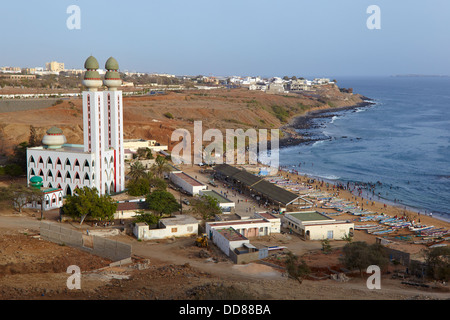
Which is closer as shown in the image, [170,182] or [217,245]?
[217,245]

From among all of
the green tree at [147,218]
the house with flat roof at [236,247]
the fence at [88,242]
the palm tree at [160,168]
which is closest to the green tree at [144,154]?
the palm tree at [160,168]

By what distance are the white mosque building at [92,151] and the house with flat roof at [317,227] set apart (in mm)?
17182

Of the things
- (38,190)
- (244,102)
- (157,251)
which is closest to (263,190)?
(157,251)

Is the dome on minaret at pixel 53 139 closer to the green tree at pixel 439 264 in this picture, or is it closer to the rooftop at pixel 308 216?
the rooftop at pixel 308 216

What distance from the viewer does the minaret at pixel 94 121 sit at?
41.1 meters

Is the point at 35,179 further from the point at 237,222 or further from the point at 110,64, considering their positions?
the point at 237,222

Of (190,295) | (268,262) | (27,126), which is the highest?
(27,126)

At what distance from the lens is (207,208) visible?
124ft

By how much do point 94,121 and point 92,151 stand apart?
9.11 ft

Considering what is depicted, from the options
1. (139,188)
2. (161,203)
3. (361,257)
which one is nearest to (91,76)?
(139,188)

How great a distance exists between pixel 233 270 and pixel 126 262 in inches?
258

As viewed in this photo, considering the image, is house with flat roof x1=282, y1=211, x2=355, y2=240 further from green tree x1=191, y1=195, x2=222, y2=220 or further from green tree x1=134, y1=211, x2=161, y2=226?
green tree x1=134, y1=211, x2=161, y2=226
